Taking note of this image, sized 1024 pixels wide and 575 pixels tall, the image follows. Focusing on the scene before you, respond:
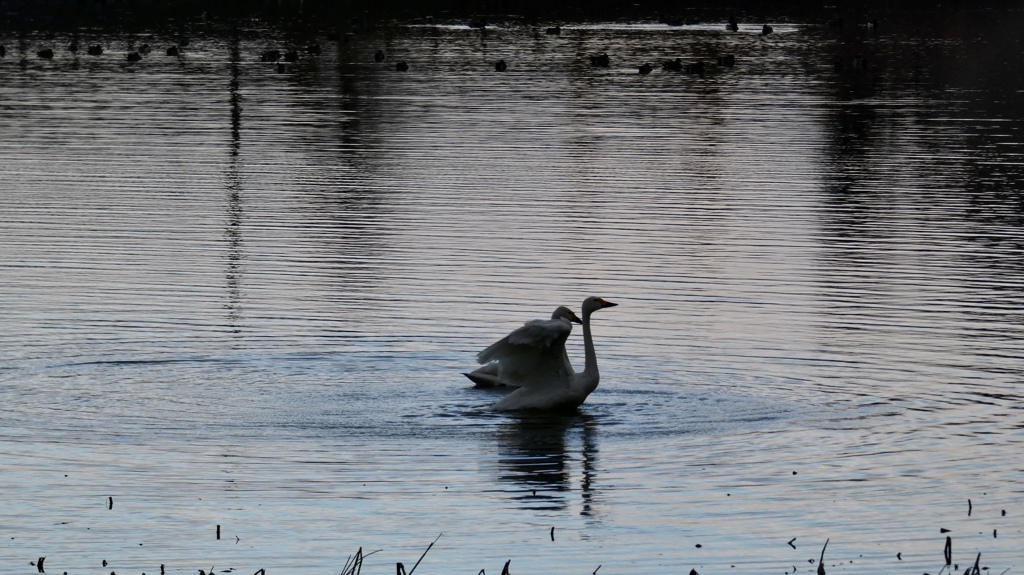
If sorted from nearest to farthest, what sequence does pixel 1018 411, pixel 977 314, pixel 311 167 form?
Result: pixel 1018 411, pixel 977 314, pixel 311 167

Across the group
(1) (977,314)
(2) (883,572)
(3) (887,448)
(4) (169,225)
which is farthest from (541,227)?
(2) (883,572)

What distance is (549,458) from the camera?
1499cm

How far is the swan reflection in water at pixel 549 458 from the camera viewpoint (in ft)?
44.7

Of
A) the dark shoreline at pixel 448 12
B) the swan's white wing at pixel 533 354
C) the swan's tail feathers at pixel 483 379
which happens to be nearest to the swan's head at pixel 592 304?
the swan's white wing at pixel 533 354

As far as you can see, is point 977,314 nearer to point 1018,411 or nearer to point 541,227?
point 1018,411

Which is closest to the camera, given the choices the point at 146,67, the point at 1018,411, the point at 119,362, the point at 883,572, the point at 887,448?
the point at 883,572

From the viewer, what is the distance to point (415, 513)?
1285 centimetres

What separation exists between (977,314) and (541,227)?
8.90 m

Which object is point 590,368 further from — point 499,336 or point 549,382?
point 499,336

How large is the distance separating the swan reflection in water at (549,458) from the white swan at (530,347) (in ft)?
1.58

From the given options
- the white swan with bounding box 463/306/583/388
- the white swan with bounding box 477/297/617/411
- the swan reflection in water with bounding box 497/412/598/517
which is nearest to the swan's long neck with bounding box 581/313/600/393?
the white swan with bounding box 477/297/617/411

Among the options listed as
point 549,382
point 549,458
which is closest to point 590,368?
point 549,382

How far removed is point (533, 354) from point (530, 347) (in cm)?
14

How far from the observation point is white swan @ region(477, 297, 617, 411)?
16.4 meters
